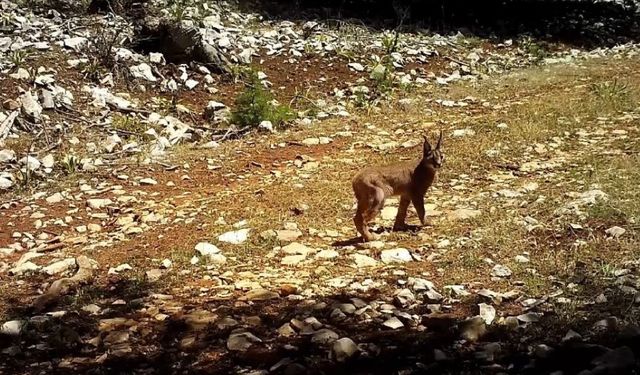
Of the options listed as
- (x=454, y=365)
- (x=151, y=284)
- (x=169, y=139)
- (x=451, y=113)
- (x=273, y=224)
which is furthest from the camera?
(x=451, y=113)

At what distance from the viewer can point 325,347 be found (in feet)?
12.9

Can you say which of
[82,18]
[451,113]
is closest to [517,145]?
[451,113]

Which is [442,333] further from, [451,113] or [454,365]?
[451,113]

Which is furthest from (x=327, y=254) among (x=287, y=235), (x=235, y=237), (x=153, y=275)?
(x=153, y=275)

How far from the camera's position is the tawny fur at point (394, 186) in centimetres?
566

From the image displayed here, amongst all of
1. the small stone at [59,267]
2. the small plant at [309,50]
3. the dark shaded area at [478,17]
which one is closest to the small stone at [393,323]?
the small stone at [59,267]

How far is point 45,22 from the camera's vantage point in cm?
1155

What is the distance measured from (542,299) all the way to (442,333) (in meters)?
0.77

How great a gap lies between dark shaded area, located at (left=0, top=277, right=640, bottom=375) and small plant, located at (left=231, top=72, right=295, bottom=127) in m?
4.84

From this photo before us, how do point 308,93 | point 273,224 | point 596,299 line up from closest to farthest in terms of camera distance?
point 596,299 < point 273,224 < point 308,93

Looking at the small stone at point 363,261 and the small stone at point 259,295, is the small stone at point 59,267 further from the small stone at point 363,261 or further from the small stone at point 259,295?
the small stone at point 363,261

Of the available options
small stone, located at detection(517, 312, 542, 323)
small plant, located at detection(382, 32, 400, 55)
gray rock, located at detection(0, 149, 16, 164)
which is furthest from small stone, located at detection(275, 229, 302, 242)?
small plant, located at detection(382, 32, 400, 55)

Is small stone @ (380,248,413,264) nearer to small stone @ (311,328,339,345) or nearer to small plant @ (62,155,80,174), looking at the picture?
small stone @ (311,328,339,345)

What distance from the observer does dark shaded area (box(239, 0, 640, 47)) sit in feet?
49.5
